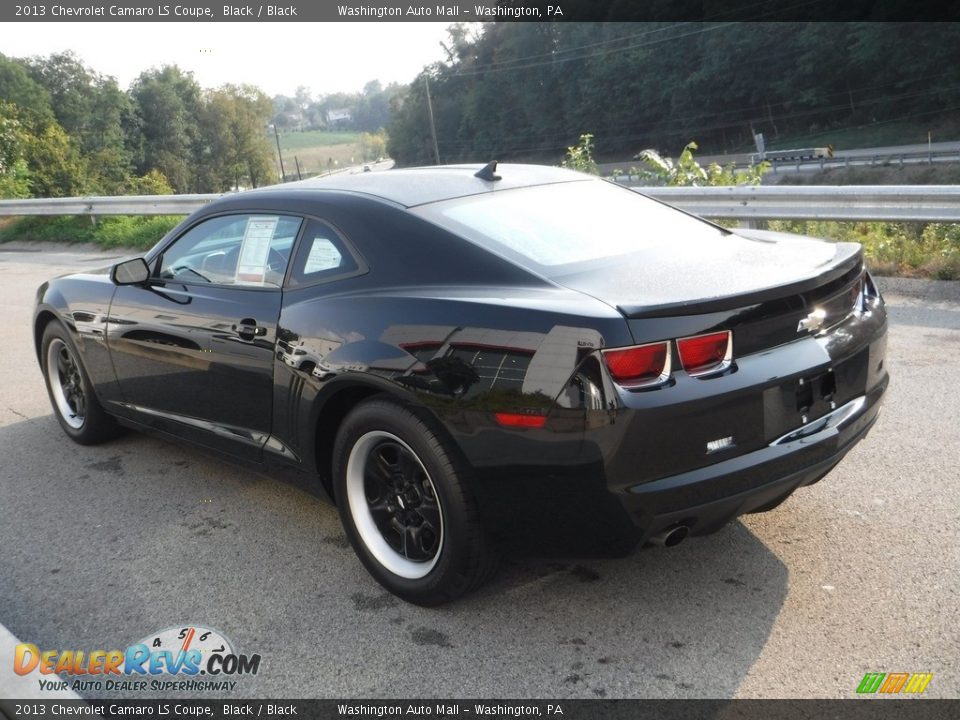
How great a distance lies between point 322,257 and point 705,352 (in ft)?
5.26

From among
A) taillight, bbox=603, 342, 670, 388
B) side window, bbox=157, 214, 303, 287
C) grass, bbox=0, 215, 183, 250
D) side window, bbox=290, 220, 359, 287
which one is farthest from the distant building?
taillight, bbox=603, 342, 670, 388

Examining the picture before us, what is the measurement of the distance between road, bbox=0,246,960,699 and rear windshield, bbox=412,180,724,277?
3.58 feet

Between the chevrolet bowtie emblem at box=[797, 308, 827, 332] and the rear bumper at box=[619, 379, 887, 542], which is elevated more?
the chevrolet bowtie emblem at box=[797, 308, 827, 332]

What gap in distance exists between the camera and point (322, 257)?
3781 millimetres

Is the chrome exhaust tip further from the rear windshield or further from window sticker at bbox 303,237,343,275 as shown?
window sticker at bbox 303,237,343,275

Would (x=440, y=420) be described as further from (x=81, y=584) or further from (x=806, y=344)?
(x=81, y=584)

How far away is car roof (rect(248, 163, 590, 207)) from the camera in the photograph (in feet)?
12.7

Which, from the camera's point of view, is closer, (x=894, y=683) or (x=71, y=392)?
(x=894, y=683)

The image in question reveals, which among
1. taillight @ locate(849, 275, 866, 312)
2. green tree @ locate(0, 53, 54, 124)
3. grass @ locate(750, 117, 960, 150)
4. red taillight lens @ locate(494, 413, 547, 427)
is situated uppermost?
green tree @ locate(0, 53, 54, 124)

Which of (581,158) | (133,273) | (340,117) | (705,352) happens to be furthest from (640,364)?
(340,117)

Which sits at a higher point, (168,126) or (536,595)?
(168,126)

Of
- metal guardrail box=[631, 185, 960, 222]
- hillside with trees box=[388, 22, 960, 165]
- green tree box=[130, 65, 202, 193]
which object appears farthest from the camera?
green tree box=[130, 65, 202, 193]

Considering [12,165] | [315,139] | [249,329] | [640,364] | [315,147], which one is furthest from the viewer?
[315,139]

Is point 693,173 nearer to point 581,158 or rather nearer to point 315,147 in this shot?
point 581,158
